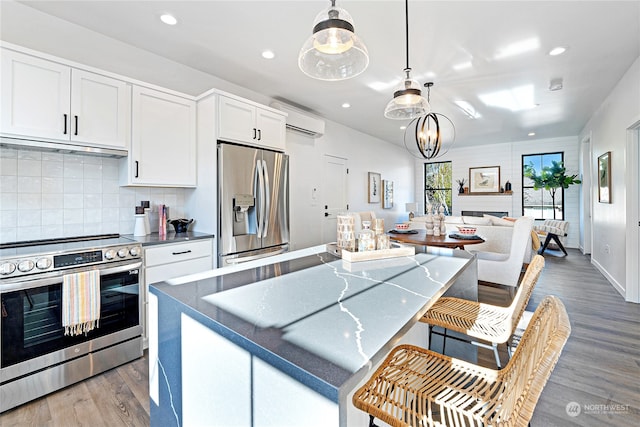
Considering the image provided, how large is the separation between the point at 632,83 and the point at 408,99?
2967 millimetres

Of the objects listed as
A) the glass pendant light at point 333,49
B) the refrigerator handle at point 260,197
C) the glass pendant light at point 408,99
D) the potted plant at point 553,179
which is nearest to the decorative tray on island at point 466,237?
the glass pendant light at point 408,99

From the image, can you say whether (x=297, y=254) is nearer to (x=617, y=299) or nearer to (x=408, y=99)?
(x=408, y=99)

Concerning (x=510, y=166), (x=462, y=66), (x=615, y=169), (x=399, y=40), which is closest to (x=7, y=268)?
(x=399, y=40)

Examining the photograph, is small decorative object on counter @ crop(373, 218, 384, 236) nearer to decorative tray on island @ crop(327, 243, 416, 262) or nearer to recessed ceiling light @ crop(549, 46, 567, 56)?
decorative tray on island @ crop(327, 243, 416, 262)

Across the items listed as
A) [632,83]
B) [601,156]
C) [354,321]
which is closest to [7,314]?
[354,321]

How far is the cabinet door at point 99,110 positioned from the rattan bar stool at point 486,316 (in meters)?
2.69

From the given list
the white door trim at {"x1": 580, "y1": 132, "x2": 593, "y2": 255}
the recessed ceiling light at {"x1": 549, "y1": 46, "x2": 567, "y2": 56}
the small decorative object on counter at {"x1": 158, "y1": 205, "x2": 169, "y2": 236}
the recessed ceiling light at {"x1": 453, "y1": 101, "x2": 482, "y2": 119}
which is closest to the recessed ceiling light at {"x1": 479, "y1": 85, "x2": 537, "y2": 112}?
the recessed ceiling light at {"x1": 453, "y1": 101, "x2": 482, "y2": 119}

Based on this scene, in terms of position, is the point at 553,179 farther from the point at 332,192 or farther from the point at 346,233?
the point at 346,233

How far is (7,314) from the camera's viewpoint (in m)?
1.71

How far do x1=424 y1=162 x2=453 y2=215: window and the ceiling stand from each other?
4365 millimetres

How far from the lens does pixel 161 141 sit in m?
2.71

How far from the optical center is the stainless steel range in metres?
1.72

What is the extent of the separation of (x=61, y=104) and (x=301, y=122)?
9.43 ft

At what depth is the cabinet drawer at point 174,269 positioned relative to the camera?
2.35 m
